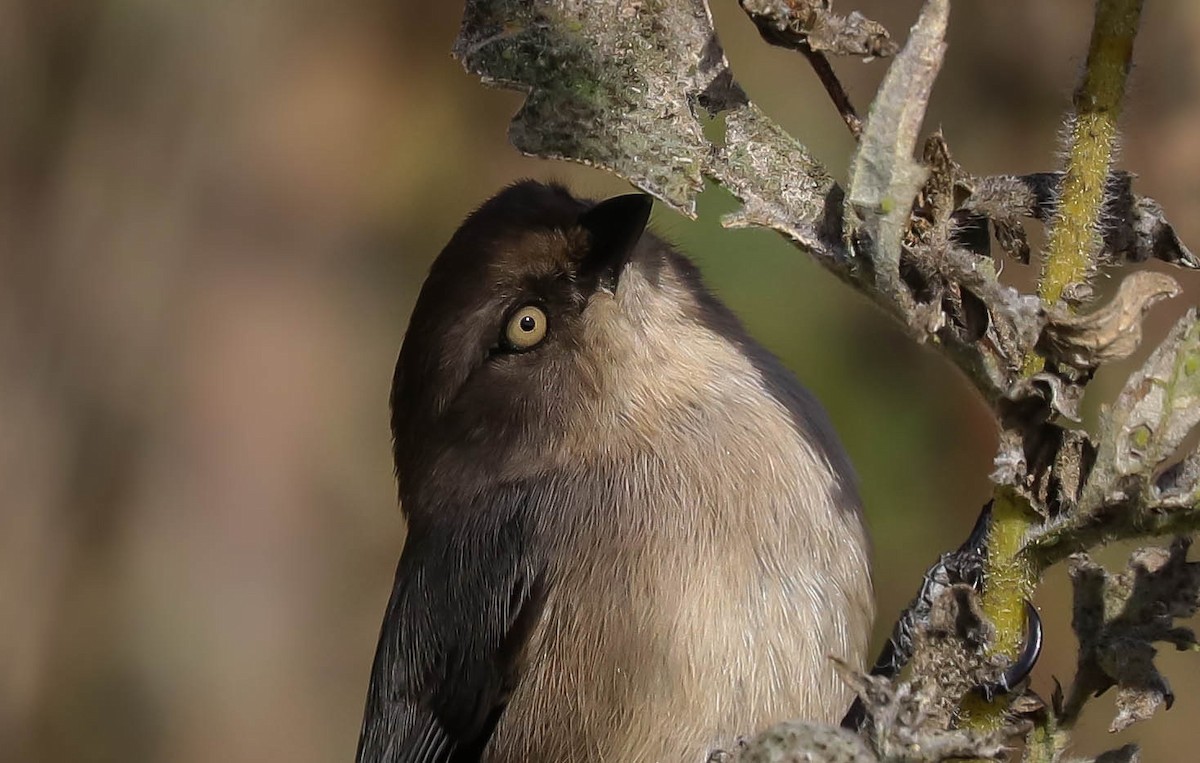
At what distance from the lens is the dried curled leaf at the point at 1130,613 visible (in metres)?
1.41

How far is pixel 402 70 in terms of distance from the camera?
224 inches

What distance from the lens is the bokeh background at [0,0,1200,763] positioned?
561 cm

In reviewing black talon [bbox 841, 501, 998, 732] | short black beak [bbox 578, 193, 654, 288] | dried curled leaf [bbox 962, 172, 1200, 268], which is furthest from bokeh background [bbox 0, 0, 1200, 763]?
dried curled leaf [bbox 962, 172, 1200, 268]

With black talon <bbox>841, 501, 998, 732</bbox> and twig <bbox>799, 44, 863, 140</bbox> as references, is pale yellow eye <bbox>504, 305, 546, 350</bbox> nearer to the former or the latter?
black talon <bbox>841, 501, 998, 732</bbox>

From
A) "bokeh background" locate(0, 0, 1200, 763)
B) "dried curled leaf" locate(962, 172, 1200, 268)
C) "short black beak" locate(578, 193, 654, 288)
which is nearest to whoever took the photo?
"dried curled leaf" locate(962, 172, 1200, 268)

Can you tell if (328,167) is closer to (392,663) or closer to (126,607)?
(126,607)

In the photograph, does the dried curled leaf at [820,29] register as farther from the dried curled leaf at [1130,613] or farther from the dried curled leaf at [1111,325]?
the dried curled leaf at [1130,613]

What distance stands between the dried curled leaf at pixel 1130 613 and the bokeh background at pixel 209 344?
3859 mm

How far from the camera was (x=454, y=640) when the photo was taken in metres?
3.16

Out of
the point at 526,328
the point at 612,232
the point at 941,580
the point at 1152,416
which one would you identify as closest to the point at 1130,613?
the point at 1152,416

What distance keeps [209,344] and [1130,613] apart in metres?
5.19

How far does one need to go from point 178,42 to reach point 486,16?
453 centimetres

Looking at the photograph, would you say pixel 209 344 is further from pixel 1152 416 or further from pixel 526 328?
pixel 1152 416

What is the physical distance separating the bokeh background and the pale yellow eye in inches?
84.5
